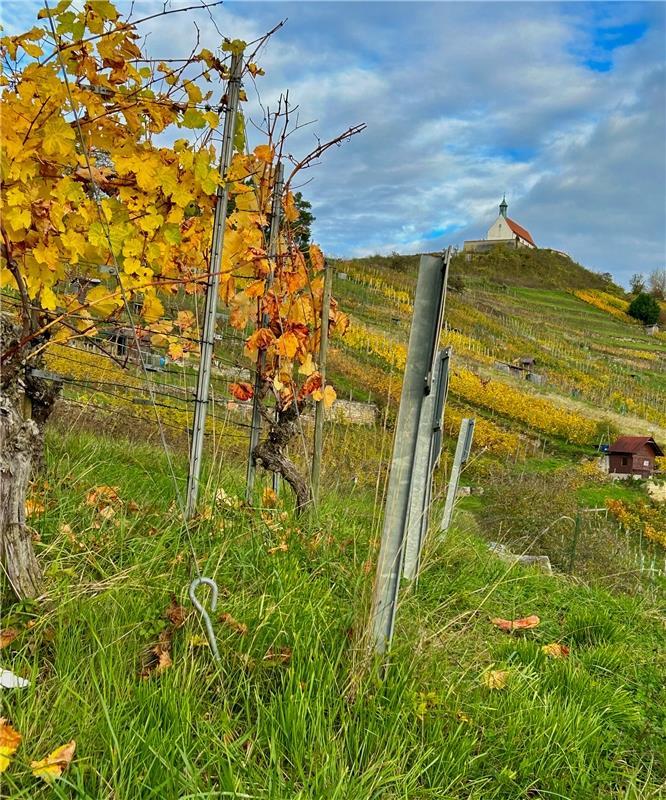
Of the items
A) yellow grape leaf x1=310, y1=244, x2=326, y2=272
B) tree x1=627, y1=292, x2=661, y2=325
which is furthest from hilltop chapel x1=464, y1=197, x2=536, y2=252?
yellow grape leaf x1=310, y1=244, x2=326, y2=272

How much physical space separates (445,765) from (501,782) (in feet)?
0.55

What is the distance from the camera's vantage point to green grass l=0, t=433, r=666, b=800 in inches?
61.2

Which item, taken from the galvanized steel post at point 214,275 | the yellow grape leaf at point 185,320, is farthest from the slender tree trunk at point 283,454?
the yellow grape leaf at point 185,320

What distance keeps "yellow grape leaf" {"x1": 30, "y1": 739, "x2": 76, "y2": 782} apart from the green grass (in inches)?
1.0

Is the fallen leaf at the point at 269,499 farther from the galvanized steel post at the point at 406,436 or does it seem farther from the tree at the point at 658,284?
the tree at the point at 658,284

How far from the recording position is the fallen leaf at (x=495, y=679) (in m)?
2.19

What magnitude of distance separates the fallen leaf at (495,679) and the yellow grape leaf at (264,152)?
2.67 m

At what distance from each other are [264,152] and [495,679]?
2.70m

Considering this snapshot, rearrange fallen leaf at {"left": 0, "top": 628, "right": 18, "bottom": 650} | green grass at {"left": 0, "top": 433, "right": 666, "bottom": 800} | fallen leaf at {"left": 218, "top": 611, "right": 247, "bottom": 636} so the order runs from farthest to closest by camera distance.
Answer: fallen leaf at {"left": 218, "top": 611, "right": 247, "bottom": 636} < fallen leaf at {"left": 0, "top": 628, "right": 18, "bottom": 650} < green grass at {"left": 0, "top": 433, "right": 666, "bottom": 800}

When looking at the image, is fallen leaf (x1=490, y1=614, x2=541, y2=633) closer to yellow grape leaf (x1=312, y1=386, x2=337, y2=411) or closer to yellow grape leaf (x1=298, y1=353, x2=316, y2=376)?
yellow grape leaf (x1=312, y1=386, x2=337, y2=411)

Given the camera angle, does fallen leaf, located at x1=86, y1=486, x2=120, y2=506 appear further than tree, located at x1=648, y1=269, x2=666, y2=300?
No

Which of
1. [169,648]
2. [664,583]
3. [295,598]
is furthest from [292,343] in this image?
[664,583]

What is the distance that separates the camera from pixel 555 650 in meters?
2.79

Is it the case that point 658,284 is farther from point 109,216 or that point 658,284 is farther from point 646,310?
point 109,216
